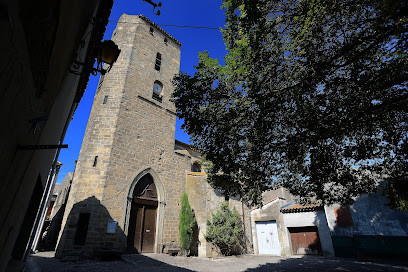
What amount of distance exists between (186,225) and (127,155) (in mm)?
5120

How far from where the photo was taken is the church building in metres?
9.60

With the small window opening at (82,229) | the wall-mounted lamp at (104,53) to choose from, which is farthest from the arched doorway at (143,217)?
the wall-mounted lamp at (104,53)

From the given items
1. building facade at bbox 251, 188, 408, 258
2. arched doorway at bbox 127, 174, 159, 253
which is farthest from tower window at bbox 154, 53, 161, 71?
building facade at bbox 251, 188, 408, 258

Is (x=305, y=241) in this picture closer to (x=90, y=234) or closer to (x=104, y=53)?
(x=90, y=234)

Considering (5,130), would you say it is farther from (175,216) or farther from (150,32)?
(150,32)

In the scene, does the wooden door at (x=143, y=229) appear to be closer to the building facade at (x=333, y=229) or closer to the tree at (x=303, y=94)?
the tree at (x=303, y=94)

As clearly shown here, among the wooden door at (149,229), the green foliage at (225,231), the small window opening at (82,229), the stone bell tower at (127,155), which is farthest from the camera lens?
the green foliage at (225,231)

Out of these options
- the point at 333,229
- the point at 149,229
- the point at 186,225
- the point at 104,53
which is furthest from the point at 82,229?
the point at 333,229

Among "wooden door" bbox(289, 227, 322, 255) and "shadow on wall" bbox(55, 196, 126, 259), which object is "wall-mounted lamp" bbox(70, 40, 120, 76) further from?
"wooden door" bbox(289, 227, 322, 255)

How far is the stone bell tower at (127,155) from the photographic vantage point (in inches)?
376

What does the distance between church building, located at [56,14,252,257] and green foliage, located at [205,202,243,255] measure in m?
0.46

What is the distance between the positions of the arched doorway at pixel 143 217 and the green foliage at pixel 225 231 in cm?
323

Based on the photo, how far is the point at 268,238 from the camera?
53.4ft

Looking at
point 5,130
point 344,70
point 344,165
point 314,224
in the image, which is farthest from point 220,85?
point 314,224
